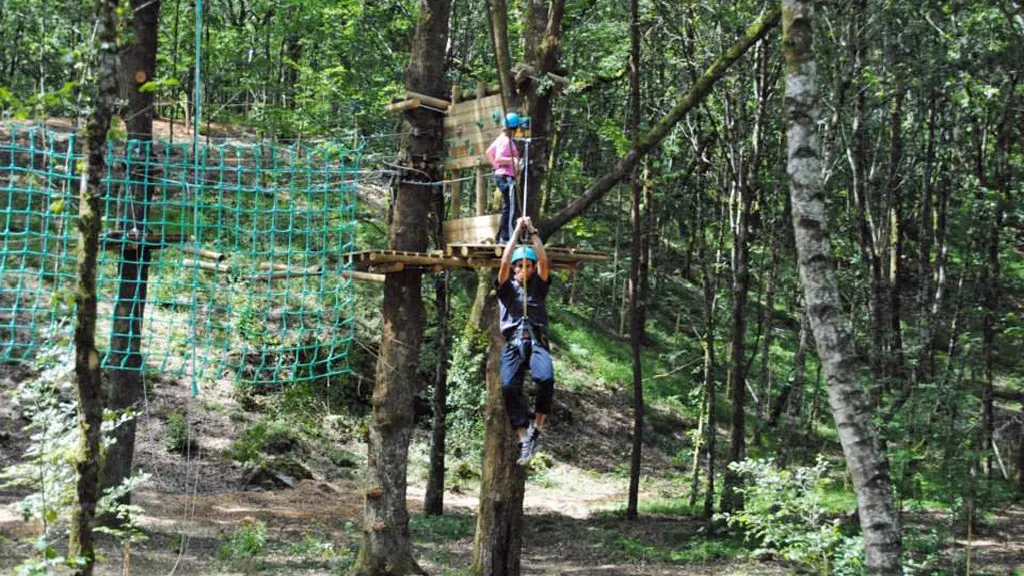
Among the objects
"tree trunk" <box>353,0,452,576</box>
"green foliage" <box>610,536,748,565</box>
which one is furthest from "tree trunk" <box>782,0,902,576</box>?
"green foliage" <box>610,536,748,565</box>

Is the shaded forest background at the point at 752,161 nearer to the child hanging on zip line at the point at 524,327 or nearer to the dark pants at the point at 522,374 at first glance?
the child hanging on zip line at the point at 524,327

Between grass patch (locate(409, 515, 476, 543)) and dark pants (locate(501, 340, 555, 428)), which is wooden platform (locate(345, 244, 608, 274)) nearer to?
dark pants (locate(501, 340, 555, 428))

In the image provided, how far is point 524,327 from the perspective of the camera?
6.46 m

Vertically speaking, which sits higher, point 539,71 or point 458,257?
point 539,71

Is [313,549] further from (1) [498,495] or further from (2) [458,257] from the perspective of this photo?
(2) [458,257]

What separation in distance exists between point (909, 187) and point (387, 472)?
1582 centimetres

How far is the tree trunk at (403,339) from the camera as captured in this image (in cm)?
822

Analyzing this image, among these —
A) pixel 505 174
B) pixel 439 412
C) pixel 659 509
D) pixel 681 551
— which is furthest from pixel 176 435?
pixel 505 174

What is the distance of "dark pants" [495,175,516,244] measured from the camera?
740cm

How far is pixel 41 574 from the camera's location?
13.6 ft

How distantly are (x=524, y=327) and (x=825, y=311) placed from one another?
203 cm

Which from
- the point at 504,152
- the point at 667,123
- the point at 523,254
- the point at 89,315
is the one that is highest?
the point at 667,123

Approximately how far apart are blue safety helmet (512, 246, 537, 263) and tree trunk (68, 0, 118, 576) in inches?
115

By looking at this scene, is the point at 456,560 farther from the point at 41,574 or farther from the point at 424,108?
the point at 41,574
